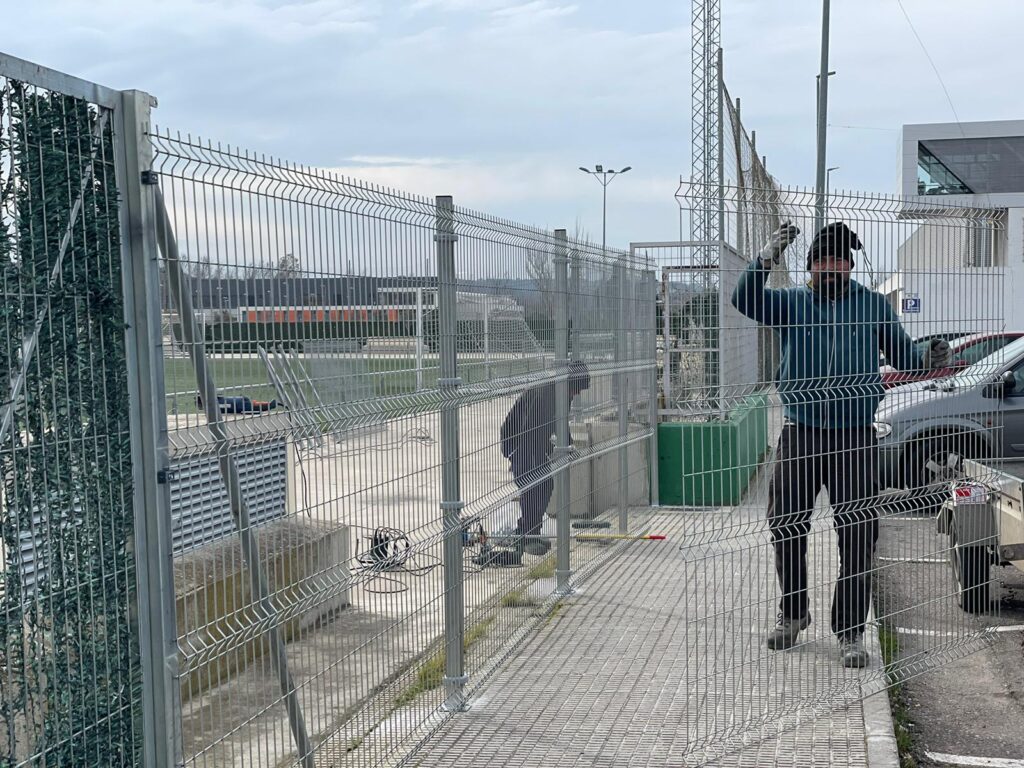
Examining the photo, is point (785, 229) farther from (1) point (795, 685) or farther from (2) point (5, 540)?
(2) point (5, 540)

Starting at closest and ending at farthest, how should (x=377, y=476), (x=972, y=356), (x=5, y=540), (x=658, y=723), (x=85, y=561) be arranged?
(x=5, y=540) < (x=85, y=561) < (x=377, y=476) < (x=658, y=723) < (x=972, y=356)

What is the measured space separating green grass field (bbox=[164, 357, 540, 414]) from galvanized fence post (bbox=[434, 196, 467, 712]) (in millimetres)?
166

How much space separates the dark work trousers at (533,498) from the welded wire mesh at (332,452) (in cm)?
14

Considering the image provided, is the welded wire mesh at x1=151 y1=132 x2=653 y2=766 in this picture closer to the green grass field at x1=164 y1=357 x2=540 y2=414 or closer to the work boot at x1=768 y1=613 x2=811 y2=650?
the green grass field at x1=164 y1=357 x2=540 y2=414

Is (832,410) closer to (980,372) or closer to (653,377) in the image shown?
(980,372)

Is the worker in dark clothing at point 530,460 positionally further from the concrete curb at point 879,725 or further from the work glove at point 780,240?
the concrete curb at point 879,725

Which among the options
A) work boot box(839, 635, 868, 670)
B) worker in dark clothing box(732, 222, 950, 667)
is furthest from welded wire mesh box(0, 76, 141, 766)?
work boot box(839, 635, 868, 670)

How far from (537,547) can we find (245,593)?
3.94 metres

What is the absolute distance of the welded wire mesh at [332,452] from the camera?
3.24 metres

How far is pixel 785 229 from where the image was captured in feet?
15.9

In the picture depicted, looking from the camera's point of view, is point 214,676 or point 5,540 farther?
point 214,676

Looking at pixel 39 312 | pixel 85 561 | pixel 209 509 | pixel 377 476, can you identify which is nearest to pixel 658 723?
pixel 377 476

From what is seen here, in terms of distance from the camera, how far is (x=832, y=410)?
542cm

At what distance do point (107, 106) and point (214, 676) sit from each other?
1652mm
